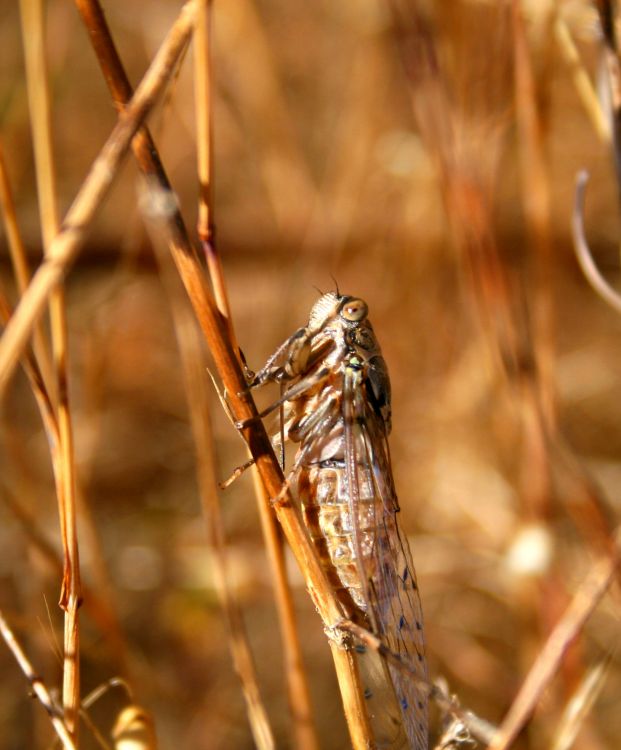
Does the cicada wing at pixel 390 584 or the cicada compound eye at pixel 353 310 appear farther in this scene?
the cicada compound eye at pixel 353 310

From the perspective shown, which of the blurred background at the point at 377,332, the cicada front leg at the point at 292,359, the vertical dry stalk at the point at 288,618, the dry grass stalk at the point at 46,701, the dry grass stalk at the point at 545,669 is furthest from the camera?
the blurred background at the point at 377,332

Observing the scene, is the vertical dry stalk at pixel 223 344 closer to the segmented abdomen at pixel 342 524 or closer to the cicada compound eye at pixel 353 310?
the segmented abdomen at pixel 342 524

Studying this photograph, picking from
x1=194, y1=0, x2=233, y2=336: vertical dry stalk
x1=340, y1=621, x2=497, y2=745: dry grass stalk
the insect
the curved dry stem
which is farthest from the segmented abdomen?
the curved dry stem

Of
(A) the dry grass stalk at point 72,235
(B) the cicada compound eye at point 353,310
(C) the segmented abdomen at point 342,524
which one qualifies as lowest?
(C) the segmented abdomen at point 342,524

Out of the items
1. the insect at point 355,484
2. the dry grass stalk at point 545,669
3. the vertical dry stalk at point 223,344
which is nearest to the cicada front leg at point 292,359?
the insect at point 355,484

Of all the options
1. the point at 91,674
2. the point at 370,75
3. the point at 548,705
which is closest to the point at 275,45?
the point at 370,75

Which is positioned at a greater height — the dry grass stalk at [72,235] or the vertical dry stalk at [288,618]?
the dry grass stalk at [72,235]
